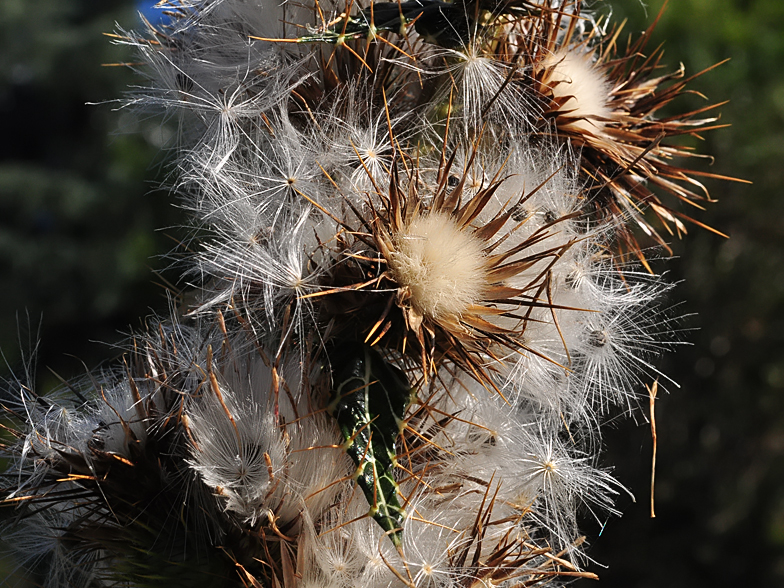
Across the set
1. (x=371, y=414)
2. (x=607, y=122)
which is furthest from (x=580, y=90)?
(x=371, y=414)

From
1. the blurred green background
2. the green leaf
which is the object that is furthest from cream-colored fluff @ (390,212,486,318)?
the blurred green background

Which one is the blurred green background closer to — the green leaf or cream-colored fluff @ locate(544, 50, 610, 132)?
cream-colored fluff @ locate(544, 50, 610, 132)

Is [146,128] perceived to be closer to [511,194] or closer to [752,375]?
[511,194]

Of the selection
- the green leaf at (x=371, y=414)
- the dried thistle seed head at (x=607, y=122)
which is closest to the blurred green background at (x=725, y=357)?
the dried thistle seed head at (x=607, y=122)

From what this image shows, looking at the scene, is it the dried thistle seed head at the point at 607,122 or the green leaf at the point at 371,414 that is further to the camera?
the dried thistle seed head at the point at 607,122

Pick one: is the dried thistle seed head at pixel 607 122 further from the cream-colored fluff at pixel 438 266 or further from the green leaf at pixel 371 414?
the green leaf at pixel 371 414
